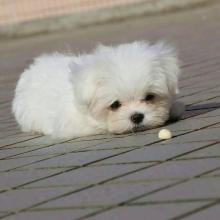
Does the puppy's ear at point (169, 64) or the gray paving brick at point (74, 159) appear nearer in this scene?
the gray paving brick at point (74, 159)

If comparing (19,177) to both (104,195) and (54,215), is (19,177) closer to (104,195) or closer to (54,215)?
(104,195)

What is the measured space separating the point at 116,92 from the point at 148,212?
7.70 feet

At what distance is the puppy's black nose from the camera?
6145mm

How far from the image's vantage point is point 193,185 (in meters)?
4.20

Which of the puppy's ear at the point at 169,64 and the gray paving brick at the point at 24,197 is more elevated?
the puppy's ear at the point at 169,64

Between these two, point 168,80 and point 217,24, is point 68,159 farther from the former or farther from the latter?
point 217,24

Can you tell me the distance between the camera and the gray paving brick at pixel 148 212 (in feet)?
12.3

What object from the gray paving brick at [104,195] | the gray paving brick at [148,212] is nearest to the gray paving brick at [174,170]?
the gray paving brick at [104,195]

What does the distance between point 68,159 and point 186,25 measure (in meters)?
13.9

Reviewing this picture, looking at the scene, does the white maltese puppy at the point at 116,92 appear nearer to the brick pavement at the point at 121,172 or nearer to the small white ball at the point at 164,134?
the brick pavement at the point at 121,172

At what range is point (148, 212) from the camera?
386cm

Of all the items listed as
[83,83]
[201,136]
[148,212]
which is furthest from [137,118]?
[148,212]

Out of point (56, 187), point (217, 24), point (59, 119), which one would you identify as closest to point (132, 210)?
point (56, 187)

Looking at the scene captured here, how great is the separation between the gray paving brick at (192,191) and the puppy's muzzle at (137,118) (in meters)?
1.88
